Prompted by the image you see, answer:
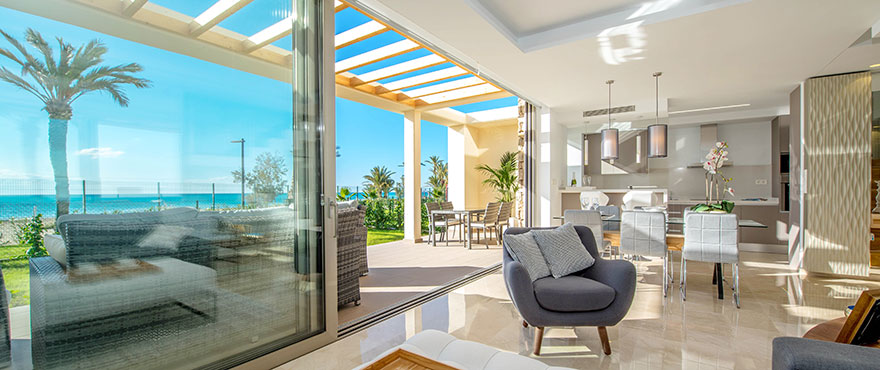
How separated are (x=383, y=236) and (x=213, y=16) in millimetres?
7867

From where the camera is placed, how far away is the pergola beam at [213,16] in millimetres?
1898

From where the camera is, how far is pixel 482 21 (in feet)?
10.1

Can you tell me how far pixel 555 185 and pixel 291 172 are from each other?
497 centimetres

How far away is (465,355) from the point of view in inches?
60.8

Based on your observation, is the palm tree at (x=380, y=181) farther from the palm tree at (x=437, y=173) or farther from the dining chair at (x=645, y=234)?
the dining chair at (x=645, y=234)

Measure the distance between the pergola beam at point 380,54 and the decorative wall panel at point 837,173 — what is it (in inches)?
192

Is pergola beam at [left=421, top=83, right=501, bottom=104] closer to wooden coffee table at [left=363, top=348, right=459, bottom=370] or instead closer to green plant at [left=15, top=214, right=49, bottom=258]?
wooden coffee table at [left=363, top=348, right=459, bottom=370]

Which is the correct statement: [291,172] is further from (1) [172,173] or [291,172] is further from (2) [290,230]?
(1) [172,173]

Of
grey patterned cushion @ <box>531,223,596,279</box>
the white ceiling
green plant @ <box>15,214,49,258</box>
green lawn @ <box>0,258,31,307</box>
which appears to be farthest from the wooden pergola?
grey patterned cushion @ <box>531,223,596,279</box>

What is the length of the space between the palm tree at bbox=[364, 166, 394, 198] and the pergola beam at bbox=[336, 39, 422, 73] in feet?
24.3

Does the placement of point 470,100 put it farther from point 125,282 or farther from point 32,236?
point 32,236

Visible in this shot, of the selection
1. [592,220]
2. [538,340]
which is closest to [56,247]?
[538,340]

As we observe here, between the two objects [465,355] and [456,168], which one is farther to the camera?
[456,168]

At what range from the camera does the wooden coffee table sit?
1431 millimetres
